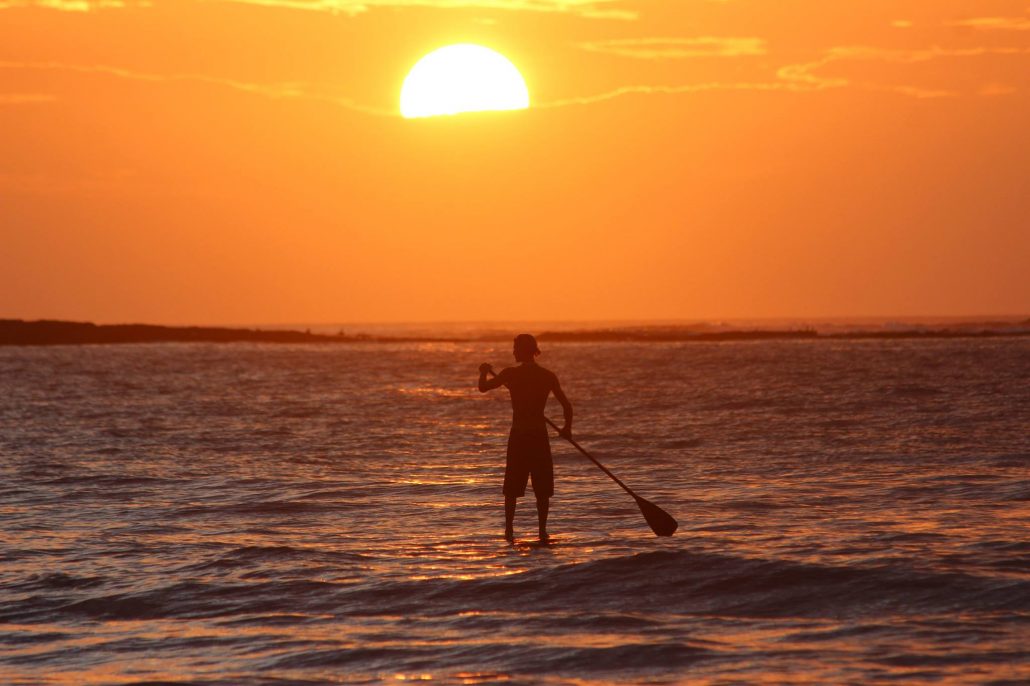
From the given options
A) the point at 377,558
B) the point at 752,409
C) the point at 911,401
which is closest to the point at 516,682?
the point at 377,558

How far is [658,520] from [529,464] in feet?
5.13

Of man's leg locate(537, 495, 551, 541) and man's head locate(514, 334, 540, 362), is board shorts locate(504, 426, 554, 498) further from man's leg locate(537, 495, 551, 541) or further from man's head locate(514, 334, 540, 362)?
man's head locate(514, 334, 540, 362)

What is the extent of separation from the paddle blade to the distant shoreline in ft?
434

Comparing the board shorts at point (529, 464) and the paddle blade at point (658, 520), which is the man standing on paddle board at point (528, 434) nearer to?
the board shorts at point (529, 464)

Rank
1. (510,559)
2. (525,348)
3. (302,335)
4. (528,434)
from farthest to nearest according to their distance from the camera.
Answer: (302,335)
(528,434)
(525,348)
(510,559)

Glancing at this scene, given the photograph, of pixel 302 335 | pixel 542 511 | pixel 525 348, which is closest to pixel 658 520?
pixel 542 511

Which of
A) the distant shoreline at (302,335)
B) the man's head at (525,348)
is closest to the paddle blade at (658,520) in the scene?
the man's head at (525,348)

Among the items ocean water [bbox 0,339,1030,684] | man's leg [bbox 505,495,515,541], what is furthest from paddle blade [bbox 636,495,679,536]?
man's leg [bbox 505,495,515,541]

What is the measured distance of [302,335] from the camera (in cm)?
16700

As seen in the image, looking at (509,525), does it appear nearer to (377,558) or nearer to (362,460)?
(377,558)

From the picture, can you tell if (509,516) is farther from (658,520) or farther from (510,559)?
(658,520)

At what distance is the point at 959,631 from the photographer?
32.9 ft

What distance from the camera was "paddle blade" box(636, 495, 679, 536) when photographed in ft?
48.5

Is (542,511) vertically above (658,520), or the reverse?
(542,511)
